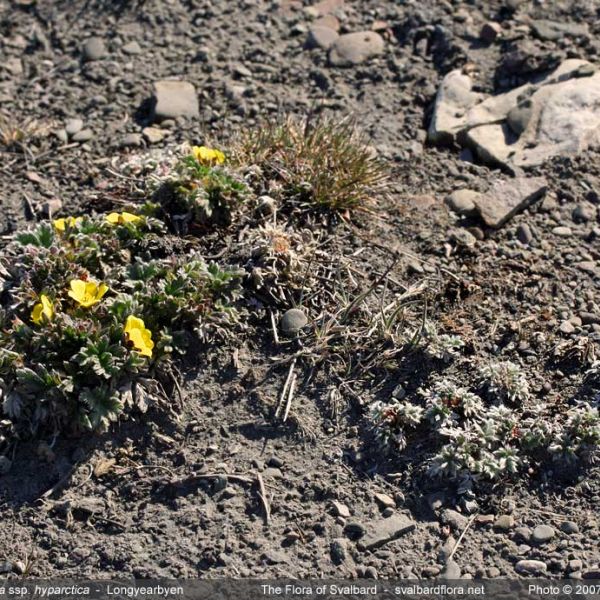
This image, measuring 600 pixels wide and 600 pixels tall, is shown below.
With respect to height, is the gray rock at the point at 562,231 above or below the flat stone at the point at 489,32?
below

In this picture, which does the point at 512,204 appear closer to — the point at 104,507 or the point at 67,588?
the point at 104,507

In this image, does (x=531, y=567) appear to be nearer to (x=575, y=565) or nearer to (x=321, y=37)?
(x=575, y=565)

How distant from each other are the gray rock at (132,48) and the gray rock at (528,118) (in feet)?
6.68

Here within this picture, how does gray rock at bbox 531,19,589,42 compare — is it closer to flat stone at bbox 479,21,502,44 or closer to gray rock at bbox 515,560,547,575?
flat stone at bbox 479,21,502,44

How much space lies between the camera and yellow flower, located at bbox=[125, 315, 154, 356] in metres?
4.26

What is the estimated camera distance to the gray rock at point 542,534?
3.96 metres

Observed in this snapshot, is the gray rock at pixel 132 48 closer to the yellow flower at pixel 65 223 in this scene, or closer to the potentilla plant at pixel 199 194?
the potentilla plant at pixel 199 194

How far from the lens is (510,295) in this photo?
4.96 meters

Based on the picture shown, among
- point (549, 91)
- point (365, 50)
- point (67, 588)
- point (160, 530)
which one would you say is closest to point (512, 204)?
point (549, 91)

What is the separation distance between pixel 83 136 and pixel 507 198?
8.36 ft

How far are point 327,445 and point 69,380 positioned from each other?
1.17m
